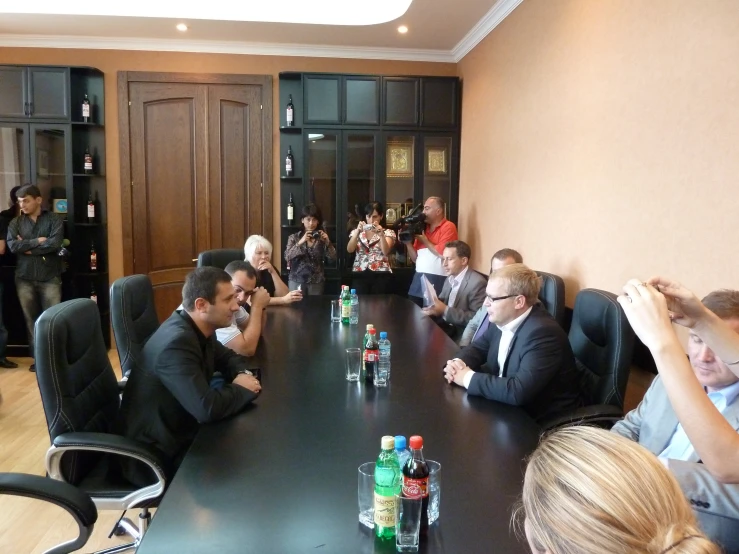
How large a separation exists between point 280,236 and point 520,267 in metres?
3.63

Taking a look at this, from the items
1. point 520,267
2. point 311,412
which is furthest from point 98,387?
point 520,267

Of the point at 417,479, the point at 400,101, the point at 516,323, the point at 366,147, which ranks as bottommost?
the point at 417,479

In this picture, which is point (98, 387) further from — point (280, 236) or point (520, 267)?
point (280, 236)

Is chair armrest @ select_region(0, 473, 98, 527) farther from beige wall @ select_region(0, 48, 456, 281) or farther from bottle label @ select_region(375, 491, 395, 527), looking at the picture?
beige wall @ select_region(0, 48, 456, 281)

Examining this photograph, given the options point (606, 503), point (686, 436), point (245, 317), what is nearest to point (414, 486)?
point (606, 503)

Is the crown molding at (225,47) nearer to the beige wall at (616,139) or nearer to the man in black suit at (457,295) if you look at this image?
the beige wall at (616,139)

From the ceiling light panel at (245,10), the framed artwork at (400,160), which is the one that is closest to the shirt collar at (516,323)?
the ceiling light panel at (245,10)

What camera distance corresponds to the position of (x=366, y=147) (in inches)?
213

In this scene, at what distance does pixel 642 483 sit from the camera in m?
A: 0.72

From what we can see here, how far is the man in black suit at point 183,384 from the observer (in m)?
1.84

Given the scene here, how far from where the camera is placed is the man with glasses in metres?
2.55

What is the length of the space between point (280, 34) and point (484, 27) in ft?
5.76

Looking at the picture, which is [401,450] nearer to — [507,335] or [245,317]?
[507,335]

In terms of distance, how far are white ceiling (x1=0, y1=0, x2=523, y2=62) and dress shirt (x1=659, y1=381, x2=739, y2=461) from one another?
11.6ft
